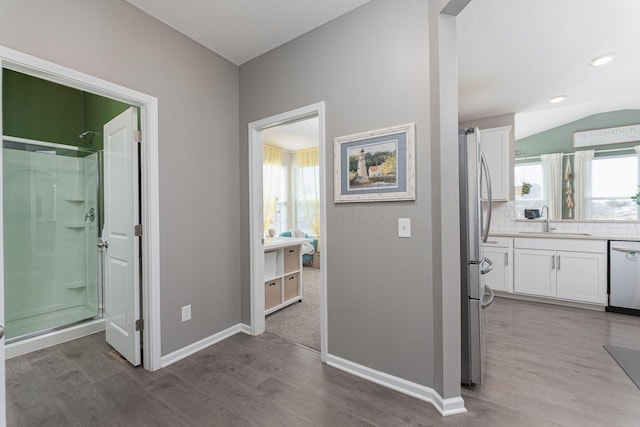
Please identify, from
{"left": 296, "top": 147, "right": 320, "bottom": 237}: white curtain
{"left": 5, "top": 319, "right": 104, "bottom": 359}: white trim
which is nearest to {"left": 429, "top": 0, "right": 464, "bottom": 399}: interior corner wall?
{"left": 5, "top": 319, "right": 104, "bottom": 359}: white trim

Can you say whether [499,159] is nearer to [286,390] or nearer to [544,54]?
[544,54]

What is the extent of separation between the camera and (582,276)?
331 centimetres

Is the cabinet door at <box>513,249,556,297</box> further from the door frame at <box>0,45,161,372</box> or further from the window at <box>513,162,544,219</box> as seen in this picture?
the door frame at <box>0,45,161,372</box>

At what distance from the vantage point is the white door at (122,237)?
212cm

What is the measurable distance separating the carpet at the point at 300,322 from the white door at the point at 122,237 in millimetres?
1262

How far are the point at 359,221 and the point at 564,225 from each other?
151 inches

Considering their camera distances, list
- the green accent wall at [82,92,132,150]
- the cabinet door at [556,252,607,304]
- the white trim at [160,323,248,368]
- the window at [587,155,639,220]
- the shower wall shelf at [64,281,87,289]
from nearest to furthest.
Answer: the white trim at [160,323,248,368]
the green accent wall at [82,92,132,150]
the shower wall shelf at [64,281,87,289]
the cabinet door at [556,252,607,304]
the window at [587,155,639,220]

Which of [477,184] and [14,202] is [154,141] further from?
[477,184]

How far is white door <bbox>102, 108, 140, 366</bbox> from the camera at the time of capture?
2.12 meters

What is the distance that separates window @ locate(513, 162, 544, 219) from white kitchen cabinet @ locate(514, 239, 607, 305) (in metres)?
1.47

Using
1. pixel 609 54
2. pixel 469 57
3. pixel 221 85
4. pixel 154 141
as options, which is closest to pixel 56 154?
pixel 154 141

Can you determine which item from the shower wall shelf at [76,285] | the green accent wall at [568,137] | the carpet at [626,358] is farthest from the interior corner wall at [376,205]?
the green accent wall at [568,137]

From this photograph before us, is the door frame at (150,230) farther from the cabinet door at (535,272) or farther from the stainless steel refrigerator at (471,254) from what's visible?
the cabinet door at (535,272)

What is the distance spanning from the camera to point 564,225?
399 cm
